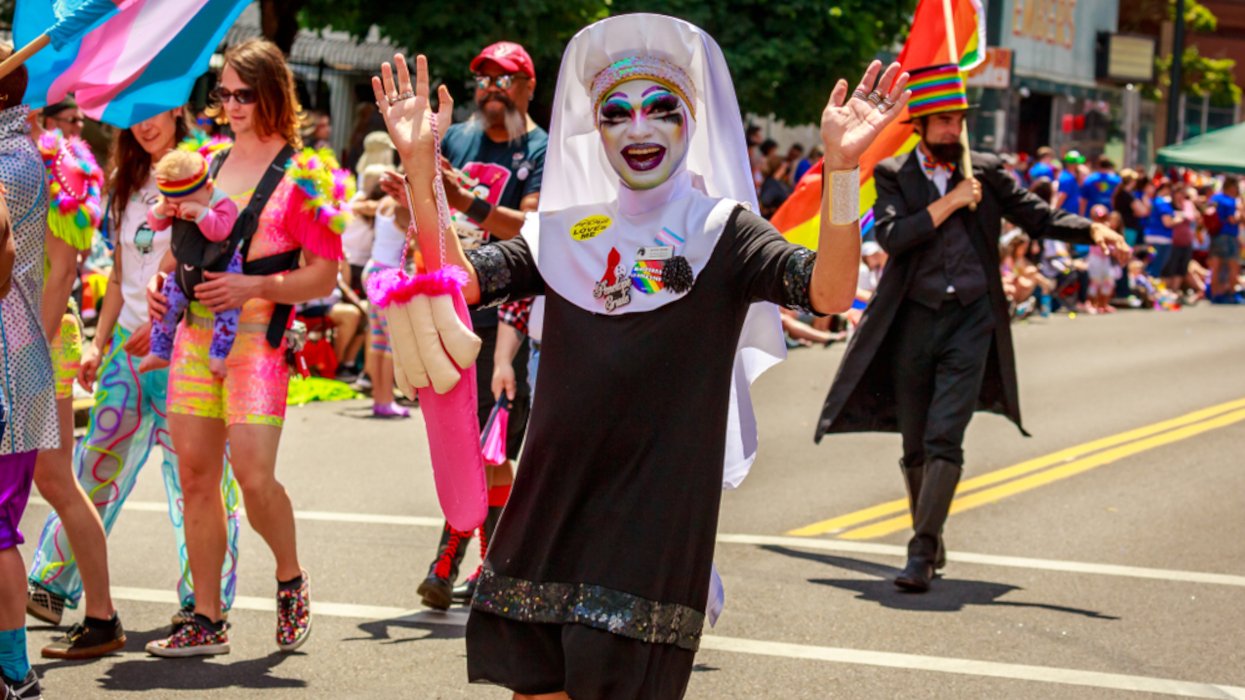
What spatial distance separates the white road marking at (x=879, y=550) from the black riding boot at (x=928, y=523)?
0.63m

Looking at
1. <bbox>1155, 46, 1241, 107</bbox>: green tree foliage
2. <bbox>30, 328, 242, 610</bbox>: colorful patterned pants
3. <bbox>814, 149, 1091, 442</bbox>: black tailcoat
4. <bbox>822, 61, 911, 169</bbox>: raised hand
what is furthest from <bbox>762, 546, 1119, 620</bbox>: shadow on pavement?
<bbox>1155, 46, 1241, 107</bbox>: green tree foliage

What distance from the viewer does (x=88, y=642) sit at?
20.7 ft

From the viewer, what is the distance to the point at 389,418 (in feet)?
42.4

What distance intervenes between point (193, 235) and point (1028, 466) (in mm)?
6486

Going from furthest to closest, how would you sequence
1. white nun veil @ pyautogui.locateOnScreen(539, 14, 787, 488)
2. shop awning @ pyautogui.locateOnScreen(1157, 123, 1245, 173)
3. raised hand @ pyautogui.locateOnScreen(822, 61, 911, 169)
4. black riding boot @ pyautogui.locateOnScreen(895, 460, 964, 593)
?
1. shop awning @ pyautogui.locateOnScreen(1157, 123, 1245, 173)
2. black riding boot @ pyautogui.locateOnScreen(895, 460, 964, 593)
3. white nun veil @ pyautogui.locateOnScreen(539, 14, 787, 488)
4. raised hand @ pyautogui.locateOnScreen(822, 61, 911, 169)

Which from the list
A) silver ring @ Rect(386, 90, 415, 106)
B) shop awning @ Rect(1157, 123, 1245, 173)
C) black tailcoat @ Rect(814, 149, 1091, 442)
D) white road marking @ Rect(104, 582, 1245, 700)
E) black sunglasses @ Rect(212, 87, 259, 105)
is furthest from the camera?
shop awning @ Rect(1157, 123, 1245, 173)

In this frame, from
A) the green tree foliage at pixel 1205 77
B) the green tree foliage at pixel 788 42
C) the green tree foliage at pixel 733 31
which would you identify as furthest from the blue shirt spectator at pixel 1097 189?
the green tree foliage at pixel 1205 77

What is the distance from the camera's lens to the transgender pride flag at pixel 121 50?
211 inches

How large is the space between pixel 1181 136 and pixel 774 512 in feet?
154

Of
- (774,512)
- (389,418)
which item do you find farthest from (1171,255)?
(774,512)

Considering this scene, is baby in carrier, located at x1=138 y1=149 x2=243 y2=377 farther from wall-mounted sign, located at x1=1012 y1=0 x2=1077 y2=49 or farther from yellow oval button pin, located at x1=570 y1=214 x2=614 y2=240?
wall-mounted sign, located at x1=1012 y1=0 x2=1077 y2=49

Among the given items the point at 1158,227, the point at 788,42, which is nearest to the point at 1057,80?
the point at 1158,227

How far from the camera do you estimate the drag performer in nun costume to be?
4.11 metres

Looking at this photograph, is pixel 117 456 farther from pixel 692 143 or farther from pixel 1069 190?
pixel 1069 190
